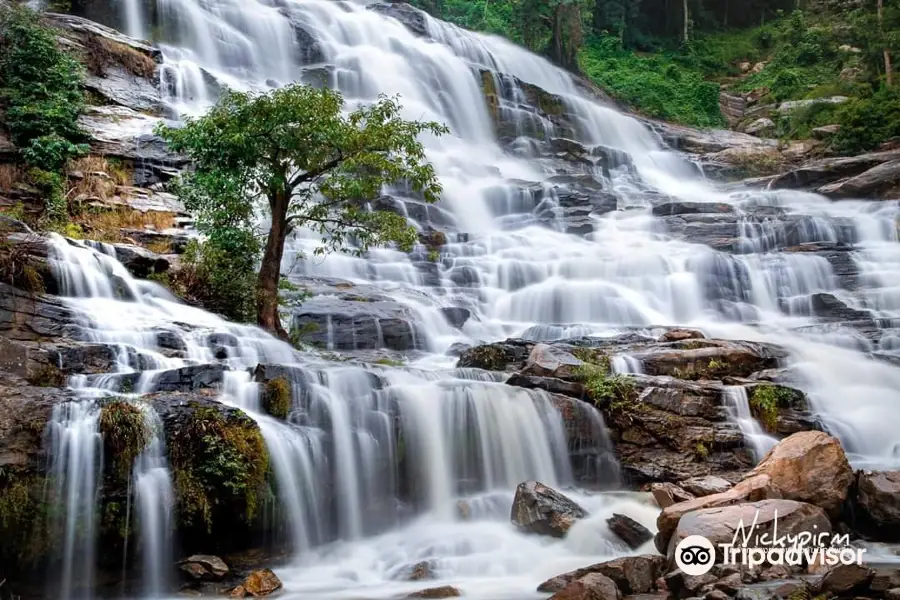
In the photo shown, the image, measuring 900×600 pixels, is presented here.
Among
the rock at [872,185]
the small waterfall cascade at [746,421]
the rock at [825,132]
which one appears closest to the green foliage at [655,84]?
the rock at [825,132]

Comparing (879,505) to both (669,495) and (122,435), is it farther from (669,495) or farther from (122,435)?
(122,435)

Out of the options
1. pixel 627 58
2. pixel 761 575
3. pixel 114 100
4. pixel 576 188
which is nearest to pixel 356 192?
pixel 761 575

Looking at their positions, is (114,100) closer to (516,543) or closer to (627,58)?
(516,543)

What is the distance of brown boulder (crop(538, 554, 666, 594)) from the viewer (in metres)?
7.13

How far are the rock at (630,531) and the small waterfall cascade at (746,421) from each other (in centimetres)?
355

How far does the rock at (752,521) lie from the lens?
738cm

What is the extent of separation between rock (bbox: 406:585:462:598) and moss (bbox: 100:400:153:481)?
3.15 metres

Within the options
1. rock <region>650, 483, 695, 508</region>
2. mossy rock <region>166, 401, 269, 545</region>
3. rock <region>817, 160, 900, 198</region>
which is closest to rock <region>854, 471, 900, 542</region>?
rock <region>650, 483, 695, 508</region>

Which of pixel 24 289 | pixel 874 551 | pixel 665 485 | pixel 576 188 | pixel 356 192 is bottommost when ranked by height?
pixel 874 551

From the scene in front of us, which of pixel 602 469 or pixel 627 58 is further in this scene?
pixel 627 58

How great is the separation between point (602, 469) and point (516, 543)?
293cm

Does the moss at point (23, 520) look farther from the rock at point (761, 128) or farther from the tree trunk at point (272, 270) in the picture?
the rock at point (761, 128)

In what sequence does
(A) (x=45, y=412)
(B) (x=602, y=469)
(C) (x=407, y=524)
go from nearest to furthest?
1. (A) (x=45, y=412)
2. (C) (x=407, y=524)
3. (B) (x=602, y=469)

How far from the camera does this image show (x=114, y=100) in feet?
63.1
